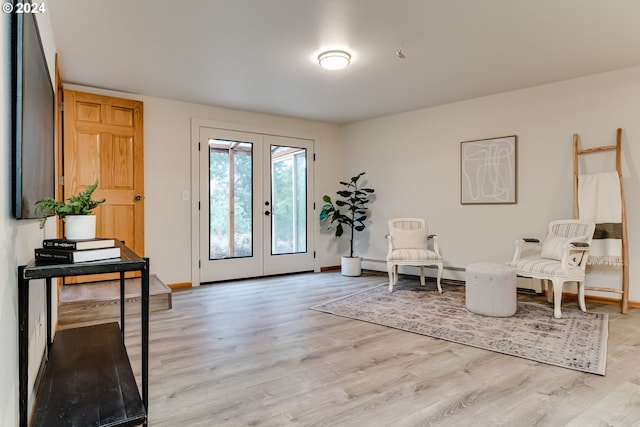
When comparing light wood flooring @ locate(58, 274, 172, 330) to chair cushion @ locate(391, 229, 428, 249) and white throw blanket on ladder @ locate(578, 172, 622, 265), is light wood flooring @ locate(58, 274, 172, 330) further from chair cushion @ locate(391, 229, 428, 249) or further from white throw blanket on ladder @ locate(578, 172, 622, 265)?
white throw blanket on ladder @ locate(578, 172, 622, 265)

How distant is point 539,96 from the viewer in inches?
166

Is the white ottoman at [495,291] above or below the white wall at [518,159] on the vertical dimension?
below

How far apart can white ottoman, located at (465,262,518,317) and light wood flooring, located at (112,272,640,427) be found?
76 cm

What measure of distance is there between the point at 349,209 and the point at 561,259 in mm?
3026

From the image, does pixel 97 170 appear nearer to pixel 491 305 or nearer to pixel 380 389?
pixel 380 389

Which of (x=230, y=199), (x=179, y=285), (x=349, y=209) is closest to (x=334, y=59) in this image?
(x=230, y=199)

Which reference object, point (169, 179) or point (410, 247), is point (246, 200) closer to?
point (169, 179)

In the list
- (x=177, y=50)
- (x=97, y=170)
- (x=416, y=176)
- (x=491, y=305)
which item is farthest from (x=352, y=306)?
(x=97, y=170)

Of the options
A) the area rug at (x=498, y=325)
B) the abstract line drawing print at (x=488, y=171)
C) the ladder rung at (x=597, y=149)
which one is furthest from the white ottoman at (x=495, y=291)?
the ladder rung at (x=597, y=149)

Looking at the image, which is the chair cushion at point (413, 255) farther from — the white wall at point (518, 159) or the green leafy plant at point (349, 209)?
the green leafy plant at point (349, 209)

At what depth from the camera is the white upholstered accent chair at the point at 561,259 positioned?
3.31 metres

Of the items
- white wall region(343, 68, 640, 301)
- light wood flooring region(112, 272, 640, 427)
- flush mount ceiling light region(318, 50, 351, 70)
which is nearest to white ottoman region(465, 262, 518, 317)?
light wood flooring region(112, 272, 640, 427)

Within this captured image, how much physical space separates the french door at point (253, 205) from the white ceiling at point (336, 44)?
0.88m

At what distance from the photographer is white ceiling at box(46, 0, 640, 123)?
8.38 ft
